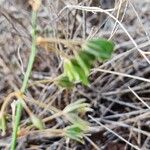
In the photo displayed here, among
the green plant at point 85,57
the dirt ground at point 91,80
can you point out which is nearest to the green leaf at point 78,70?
the green plant at point 85,57

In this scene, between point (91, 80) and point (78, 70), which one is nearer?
point (78, 70)

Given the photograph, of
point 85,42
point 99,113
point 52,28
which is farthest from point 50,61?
point 85,42

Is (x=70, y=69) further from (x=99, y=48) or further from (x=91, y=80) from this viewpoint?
(x=91, y=80)

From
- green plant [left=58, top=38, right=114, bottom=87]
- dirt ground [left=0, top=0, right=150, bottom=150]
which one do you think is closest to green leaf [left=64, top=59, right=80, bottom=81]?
green plant [left=58, top=38, right=114, bottom=87]

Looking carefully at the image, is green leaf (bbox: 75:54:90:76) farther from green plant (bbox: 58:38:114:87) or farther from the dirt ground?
the dirt ground

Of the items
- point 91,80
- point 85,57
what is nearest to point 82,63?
point 85,57
